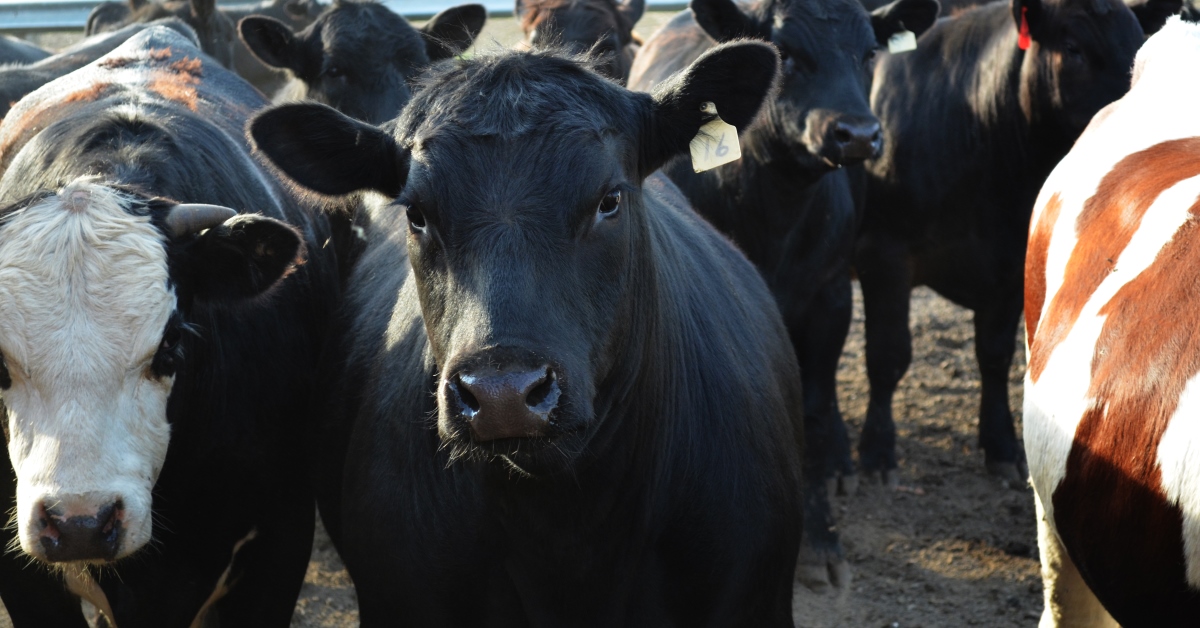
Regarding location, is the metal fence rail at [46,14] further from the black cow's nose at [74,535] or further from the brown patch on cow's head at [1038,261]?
the black cow's nose at [74,535]

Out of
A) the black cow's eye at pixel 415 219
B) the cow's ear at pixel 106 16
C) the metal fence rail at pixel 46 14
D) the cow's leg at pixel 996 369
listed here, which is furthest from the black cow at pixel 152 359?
the metal fence rail at pixel 46 14

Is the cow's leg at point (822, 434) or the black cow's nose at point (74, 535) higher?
the black cow's nose at point (74, 535)

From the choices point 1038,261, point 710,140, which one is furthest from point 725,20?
point 710,140

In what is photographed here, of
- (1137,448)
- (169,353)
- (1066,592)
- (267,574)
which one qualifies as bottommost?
(267,574)

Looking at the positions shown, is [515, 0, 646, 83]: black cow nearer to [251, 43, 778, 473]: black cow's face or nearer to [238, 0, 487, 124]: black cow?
[238, 0, 487, 124]: black cow

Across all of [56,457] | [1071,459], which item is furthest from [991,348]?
[56,457]

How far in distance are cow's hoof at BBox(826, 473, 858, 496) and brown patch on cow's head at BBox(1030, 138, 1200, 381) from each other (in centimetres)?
220

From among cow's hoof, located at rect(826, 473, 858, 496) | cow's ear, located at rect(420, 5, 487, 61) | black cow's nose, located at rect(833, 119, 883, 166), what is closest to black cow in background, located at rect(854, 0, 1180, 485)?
cow's hoof, located at rect(826, 473, 858, 496)

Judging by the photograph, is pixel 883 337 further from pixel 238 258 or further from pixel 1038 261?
pixel 238 258

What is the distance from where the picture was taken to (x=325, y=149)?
2943 millimetres

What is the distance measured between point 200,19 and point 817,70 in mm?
4579

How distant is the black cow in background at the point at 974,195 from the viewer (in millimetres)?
6035

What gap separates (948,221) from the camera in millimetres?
6250

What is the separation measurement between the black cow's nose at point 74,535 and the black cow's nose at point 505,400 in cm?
102
